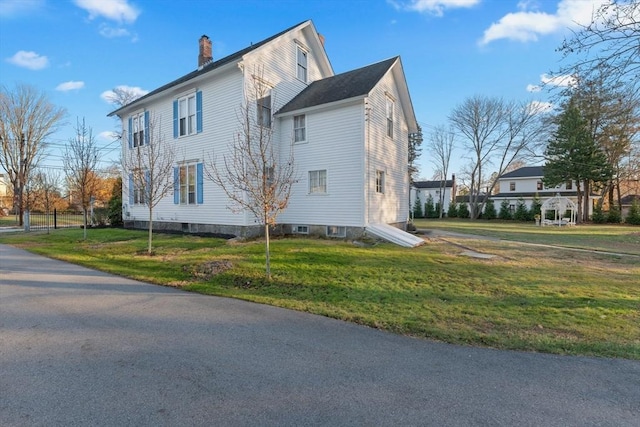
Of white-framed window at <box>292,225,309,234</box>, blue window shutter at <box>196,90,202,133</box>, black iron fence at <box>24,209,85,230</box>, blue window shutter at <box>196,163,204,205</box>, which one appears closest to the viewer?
white-framed window at <box>292,225,309,234</box>

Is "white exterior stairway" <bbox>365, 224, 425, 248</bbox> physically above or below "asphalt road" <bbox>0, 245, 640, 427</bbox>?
above

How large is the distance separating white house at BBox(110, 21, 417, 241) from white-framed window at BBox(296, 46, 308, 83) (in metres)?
0.05

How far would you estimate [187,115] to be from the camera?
597 inches

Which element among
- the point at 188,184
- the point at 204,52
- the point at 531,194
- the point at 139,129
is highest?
the point at 204,52

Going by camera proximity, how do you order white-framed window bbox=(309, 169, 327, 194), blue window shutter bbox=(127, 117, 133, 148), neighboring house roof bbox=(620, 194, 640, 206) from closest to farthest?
1. white-framed window bbox=(309, 169, 327, 194)
2. blue window shutter bbox=(127, 117, 133, 148)
3. neighboring house roof bbox=(620, 194, 640, 206)

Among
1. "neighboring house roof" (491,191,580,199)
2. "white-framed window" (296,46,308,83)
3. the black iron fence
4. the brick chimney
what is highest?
the brick chimney

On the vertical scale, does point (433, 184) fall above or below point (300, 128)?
above

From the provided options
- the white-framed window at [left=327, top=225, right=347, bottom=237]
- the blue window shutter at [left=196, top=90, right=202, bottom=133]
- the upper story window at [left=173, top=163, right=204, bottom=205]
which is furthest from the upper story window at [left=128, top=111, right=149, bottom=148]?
the white-framed window at [left=327, top=225, right=347, bottom=237]

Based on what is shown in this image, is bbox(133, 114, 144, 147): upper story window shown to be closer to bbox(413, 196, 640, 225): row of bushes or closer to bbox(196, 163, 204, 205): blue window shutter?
bbox(196, 163, 204, 205): blue window shutter

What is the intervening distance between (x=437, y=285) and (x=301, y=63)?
13512 millimetres

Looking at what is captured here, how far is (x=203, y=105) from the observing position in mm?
14398

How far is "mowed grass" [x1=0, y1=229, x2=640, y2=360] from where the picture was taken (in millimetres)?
4504

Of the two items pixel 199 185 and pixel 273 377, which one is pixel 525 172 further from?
pixel 273 377

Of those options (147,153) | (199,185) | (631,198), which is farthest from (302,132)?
(631,198)
